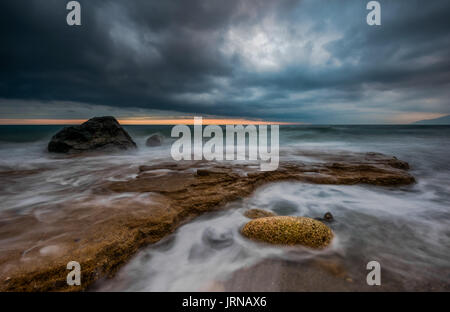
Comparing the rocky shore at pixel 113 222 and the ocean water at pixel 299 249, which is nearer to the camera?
the rocky shore at pixel 113 222

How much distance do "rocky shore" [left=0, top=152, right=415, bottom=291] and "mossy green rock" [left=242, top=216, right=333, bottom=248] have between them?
48.5 inches

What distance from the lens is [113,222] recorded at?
2693mm

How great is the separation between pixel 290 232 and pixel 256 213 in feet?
3.24

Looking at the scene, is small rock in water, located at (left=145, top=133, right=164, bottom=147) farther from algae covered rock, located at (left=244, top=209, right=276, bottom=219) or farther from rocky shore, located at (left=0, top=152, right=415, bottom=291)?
algae covered rock, located at (left=244, top=209, right=276, bottom=219)

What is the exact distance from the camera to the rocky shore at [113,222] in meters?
1.86

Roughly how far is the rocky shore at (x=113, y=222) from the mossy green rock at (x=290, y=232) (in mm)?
1233

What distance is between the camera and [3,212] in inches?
125

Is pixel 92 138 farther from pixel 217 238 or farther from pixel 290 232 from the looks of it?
pixel 290 232

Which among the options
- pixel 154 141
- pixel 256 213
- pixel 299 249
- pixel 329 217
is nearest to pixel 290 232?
pixel 299 249

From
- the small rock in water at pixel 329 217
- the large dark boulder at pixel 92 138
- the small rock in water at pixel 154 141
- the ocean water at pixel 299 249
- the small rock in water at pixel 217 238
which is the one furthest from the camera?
the small rock in water at pixel 154 141

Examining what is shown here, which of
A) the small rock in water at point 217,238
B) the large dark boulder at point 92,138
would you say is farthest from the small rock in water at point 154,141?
the small rock in water at point 217,238

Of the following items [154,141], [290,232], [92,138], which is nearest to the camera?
[290,232]

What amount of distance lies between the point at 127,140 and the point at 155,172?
326 inches

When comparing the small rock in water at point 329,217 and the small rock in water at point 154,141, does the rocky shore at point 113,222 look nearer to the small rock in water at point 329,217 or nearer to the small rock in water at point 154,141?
the small rock in water at point 329,217
